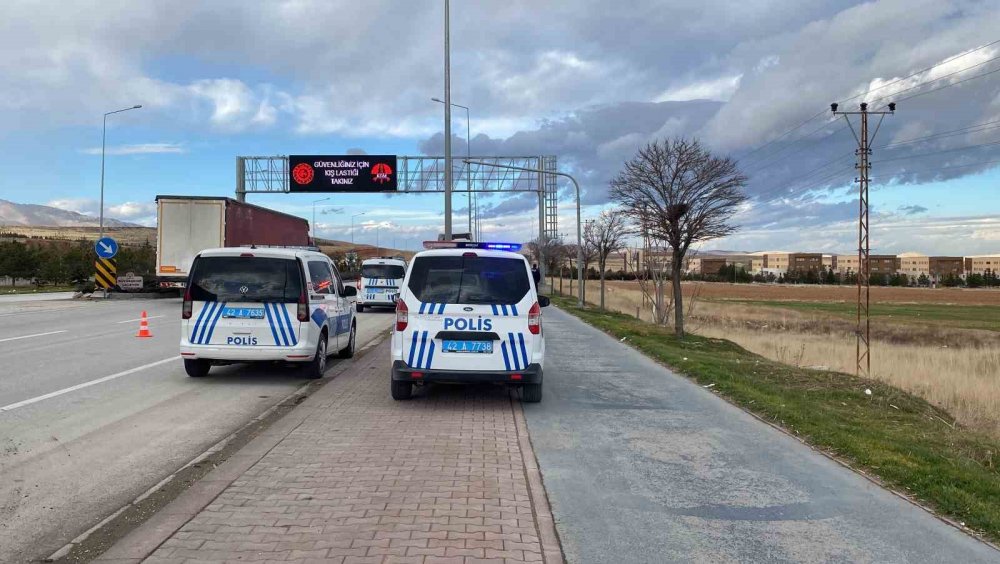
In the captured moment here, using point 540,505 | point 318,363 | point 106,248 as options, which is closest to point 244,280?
point 318,363

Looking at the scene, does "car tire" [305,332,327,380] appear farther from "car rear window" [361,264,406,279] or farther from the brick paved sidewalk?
"car rear window" [361,264,406,279]

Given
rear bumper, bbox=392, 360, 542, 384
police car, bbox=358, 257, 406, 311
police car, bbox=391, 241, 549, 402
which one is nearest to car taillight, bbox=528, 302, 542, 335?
police car, bbox=391, 241, 549, 402

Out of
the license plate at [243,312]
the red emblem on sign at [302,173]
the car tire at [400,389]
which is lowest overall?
the car tire at [400,389]

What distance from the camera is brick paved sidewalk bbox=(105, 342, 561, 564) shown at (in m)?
4.02

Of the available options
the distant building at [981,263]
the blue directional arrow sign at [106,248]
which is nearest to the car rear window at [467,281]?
the blue directional arrow sign at [106,248]

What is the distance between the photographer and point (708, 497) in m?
5.16

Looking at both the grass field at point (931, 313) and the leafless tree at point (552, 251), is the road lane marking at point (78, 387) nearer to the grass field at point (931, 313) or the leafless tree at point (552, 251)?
the leafless tree at point (552, 251)

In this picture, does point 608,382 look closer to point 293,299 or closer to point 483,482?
point 293,299

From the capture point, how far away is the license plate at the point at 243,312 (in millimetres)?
10000

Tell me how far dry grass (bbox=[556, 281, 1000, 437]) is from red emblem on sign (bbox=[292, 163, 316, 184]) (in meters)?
20.0

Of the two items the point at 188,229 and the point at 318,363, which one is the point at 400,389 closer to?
the point at 318,363

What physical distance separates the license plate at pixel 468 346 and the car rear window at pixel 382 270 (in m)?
20.1

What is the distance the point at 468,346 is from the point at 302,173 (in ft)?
116

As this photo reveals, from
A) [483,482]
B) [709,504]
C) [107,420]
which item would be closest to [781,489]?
[709,504]
